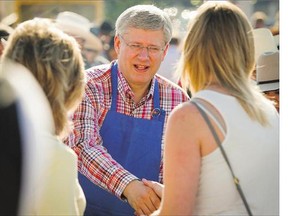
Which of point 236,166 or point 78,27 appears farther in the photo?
point 78,27

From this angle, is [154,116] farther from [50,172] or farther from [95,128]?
[50,172]

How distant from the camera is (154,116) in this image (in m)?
3.13

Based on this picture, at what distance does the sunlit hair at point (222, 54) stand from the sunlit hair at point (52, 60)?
395 millimetres

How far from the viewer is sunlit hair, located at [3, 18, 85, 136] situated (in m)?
2.08

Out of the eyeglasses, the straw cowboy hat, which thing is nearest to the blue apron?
the eyeglasses

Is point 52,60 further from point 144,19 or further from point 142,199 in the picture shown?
point 144,19

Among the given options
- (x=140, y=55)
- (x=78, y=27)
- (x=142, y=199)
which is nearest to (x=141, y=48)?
(x=140, y=55)

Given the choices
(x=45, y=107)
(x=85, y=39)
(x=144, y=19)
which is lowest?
(x=85, y=39)

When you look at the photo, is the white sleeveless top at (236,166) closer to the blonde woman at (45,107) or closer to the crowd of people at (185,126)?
the crowd of people at (185,126)

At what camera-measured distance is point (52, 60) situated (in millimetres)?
2086

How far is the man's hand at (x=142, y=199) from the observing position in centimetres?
267

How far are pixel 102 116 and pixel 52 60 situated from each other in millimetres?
990

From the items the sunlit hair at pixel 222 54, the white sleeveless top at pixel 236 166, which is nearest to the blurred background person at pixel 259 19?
the sunlit hair at pixel 222 54

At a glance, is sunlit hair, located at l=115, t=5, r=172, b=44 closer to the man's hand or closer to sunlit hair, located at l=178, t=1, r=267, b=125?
the man's hand
